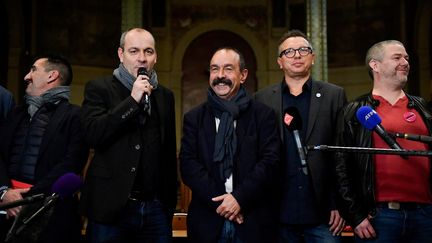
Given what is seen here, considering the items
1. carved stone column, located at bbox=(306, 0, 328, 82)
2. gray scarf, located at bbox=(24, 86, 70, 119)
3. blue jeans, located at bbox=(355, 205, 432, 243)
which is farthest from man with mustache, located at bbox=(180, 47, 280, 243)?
carved stone column, located at bbox=(306, 0, 328, 82)

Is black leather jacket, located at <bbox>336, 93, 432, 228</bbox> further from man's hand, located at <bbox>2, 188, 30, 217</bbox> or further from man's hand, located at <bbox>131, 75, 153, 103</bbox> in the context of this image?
man's hand, located at <bbox>2, 188, 30, 217</bbox>

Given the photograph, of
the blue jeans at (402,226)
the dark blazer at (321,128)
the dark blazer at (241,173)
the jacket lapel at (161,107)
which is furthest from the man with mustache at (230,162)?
the blue jeans at (402,226)

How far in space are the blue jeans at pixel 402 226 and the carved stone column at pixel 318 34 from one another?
6148 millimetres

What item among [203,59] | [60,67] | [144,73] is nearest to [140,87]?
[144,73]

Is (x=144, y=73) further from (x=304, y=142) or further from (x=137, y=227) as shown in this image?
(x=304, y=142)

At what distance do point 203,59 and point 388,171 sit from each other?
10.6m

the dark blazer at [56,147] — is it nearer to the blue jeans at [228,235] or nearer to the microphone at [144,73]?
the microphone at [144,73]

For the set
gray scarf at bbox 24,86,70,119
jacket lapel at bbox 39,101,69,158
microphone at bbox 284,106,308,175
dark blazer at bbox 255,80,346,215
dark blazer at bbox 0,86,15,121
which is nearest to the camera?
microphone at bbox 284,106,308,175

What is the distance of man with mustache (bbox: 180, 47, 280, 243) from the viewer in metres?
2.92

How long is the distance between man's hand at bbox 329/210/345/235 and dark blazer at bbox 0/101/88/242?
1.57 m

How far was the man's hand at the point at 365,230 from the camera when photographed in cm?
292

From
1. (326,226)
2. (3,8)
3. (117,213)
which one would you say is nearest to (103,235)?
(117,213)

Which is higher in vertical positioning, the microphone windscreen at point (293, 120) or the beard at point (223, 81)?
the beard at point (223, 81)

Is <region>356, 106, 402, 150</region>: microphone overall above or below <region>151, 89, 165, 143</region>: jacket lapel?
below
